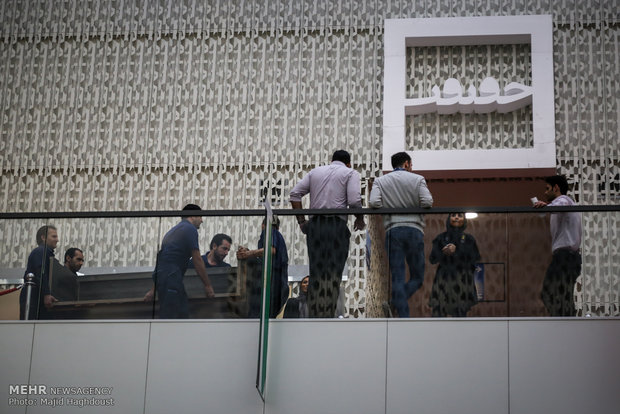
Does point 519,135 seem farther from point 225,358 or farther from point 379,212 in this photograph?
point 225,358

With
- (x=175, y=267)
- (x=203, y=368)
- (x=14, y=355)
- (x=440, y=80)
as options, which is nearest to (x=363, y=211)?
(x=175, y=267)

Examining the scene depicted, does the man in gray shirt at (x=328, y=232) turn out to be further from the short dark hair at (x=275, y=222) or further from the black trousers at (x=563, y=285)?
the black trousers at (x=563, y=285)

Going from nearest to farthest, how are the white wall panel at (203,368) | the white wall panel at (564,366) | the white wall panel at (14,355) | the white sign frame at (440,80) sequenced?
the white wall panel at (564,366)
the white wall panel at (203,368)
the white wall panel at (14,355)
the white sign frame at (440,80)

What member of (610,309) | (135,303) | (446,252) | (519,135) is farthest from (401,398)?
(519,135)

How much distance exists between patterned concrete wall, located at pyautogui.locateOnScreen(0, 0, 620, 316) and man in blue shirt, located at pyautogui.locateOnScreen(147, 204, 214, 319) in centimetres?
435

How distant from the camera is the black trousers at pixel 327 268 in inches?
345

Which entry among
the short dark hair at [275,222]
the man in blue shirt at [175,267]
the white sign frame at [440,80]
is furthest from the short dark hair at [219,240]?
the white sign frame at [440,80]

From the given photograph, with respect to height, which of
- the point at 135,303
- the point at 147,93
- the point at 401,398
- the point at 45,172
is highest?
the point at 147,93

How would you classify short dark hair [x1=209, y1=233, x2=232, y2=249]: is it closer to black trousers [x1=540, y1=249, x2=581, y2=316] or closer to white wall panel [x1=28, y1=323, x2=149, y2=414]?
white wall panel [x1=28, y1=323, x2=149, y2=414]

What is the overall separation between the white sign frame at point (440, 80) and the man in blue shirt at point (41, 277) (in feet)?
16.2

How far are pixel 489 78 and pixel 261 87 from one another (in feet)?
9.96

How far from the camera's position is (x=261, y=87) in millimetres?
13766

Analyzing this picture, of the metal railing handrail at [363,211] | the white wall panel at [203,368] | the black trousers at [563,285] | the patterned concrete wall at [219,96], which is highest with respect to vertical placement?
the patterned concrete wall at [219,96]

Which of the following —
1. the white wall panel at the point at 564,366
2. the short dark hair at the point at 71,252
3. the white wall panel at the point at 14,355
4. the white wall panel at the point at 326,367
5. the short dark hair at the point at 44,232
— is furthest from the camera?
the short dark hair at the point at 44,232
